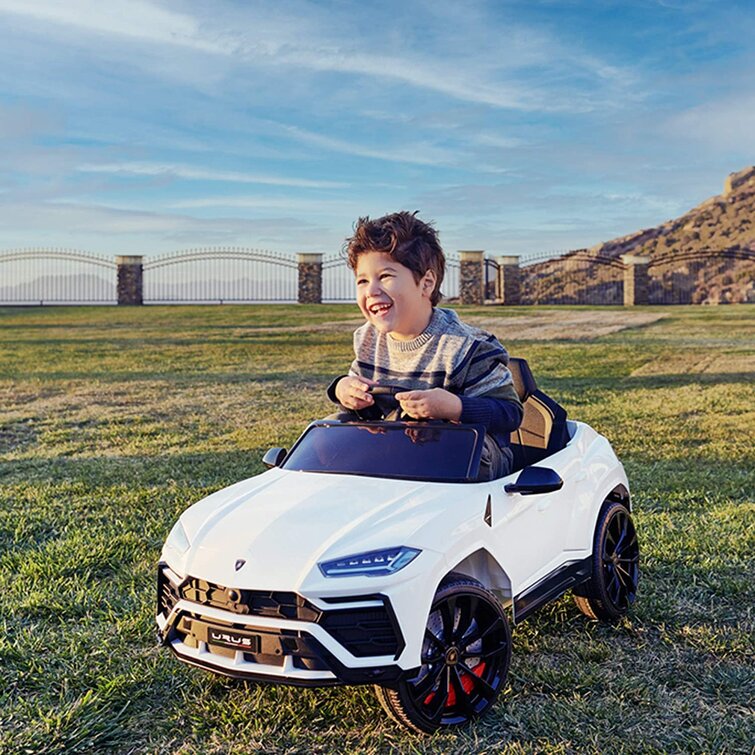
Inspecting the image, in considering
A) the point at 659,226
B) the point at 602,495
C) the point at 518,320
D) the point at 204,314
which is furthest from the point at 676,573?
the point at 659,226

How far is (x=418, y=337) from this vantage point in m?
4.11

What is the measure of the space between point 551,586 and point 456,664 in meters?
0.86

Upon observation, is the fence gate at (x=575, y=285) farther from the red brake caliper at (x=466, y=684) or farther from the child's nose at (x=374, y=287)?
the red brake caliper at (x=466, y=684)

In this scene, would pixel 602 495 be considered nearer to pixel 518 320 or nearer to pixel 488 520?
pixel 488 520

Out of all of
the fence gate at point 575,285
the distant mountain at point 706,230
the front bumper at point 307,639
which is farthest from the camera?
the distant mountain at point 706,230

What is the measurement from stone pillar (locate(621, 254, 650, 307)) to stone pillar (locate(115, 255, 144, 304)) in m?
20.8

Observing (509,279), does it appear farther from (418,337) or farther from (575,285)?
(418,337)

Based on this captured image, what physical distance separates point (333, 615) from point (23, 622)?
7.74ft

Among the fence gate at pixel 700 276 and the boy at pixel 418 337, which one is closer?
the boy at pixel 418 337

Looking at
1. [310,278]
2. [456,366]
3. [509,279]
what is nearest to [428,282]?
[456,366]

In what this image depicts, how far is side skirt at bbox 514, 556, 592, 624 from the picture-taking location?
3.70 meters

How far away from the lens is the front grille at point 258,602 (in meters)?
2.92

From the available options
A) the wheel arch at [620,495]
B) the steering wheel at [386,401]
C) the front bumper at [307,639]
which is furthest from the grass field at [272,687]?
the steering wheel at [386,401]

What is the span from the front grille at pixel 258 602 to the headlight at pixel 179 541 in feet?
0.84
